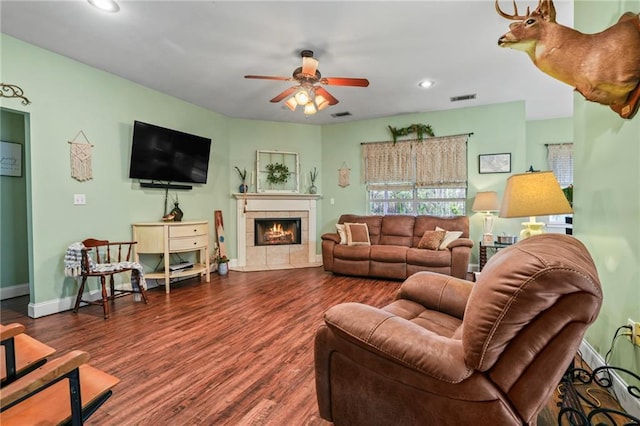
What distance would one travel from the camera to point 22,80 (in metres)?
2.81

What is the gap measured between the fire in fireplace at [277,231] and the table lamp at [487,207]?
3092 mm

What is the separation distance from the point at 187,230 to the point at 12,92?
2129 mm

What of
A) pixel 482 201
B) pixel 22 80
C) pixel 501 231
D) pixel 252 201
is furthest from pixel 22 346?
pixel 501 231

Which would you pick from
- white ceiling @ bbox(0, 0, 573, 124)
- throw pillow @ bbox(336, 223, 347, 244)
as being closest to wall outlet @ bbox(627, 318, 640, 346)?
white ceiling @ bbox(0, 0, 573, 124)

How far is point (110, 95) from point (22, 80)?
808mm

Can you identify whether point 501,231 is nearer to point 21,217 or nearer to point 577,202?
point 577,202

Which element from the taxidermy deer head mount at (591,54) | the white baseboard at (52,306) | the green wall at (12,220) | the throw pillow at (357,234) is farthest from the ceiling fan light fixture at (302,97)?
the green wall at (12,220)

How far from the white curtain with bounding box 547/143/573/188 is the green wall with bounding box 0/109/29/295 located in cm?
844

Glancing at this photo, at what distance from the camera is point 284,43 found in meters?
2.86

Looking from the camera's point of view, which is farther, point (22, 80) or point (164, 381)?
point (22, 80)

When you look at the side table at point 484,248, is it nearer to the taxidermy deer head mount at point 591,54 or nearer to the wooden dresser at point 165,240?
the taxidermy deer head mount at point 591,54

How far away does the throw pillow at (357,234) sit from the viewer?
15.4 feet

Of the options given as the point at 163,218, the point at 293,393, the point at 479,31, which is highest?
the point at 479,31

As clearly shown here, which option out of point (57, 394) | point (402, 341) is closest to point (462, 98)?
point (402, 341)
